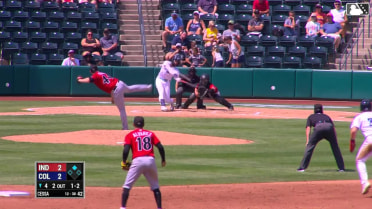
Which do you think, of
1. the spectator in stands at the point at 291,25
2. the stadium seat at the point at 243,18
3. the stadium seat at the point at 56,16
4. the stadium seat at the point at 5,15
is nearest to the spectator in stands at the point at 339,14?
the spectator in stands at the point at 291,25

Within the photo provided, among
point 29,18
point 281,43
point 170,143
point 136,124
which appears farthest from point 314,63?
point 136,124

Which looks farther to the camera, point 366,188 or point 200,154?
point 200,154

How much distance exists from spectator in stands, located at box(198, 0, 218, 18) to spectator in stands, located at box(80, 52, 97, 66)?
512cm

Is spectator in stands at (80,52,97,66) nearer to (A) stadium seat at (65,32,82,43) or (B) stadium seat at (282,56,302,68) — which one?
(A) stadium seat at (65,32,82,43)

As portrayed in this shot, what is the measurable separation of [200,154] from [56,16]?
17.0 meters

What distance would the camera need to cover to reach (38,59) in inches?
1256

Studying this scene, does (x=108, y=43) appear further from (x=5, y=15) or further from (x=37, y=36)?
(x=5, y=15)

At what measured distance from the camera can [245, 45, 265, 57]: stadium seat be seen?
32250 mm

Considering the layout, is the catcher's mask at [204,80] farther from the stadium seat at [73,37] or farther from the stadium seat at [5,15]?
the stadium seat at [5,15]

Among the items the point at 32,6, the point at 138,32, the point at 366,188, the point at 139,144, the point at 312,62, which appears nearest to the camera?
the point at 139,144

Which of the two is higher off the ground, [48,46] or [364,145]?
[48,46]

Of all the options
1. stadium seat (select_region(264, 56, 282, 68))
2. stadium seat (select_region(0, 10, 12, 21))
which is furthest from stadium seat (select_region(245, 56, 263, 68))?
stadium seat (select_region(0, 10, 12, 21))

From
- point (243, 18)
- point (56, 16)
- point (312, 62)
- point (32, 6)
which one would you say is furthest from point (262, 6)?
point (32, 6)
